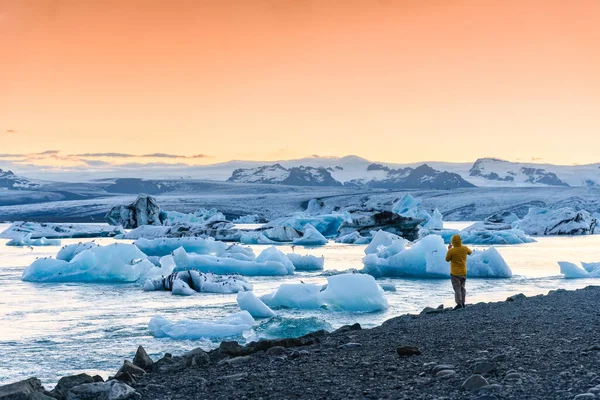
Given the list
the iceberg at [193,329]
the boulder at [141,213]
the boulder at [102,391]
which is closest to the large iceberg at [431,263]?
the iceberg at [193,329]

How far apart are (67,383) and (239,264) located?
11634 millimetres

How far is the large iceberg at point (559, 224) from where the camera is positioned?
121 feet

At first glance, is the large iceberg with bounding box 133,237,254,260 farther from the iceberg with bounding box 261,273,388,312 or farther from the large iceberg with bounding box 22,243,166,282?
the iceberg with bounding box 261,273,388,312

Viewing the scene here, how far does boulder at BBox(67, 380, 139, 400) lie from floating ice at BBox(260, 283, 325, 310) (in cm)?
629

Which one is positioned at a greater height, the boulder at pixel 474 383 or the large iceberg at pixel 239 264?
the boulder at pixel 474 383

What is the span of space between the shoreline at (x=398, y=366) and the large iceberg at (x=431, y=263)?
7941mm

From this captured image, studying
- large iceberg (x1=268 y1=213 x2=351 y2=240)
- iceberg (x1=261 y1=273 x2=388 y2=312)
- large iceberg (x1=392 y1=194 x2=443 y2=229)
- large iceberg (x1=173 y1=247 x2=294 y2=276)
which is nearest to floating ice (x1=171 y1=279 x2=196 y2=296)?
iceberg (x1=261 y1=273 x2=388 y2=312)

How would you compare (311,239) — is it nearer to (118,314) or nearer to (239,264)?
(239,264)

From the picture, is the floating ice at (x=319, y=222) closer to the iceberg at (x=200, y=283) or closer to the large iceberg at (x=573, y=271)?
the large iceberg at (x=573, y=271)

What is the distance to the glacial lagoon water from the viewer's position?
7.55 metres

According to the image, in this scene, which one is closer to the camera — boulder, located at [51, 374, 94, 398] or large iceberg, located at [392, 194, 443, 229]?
boulder, located at [51, 374, 94, 398]

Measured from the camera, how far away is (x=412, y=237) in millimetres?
30984

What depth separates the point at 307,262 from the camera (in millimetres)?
18359

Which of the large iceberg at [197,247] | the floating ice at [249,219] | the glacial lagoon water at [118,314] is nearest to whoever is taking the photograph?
the glacial lagoon water at [118,314]
